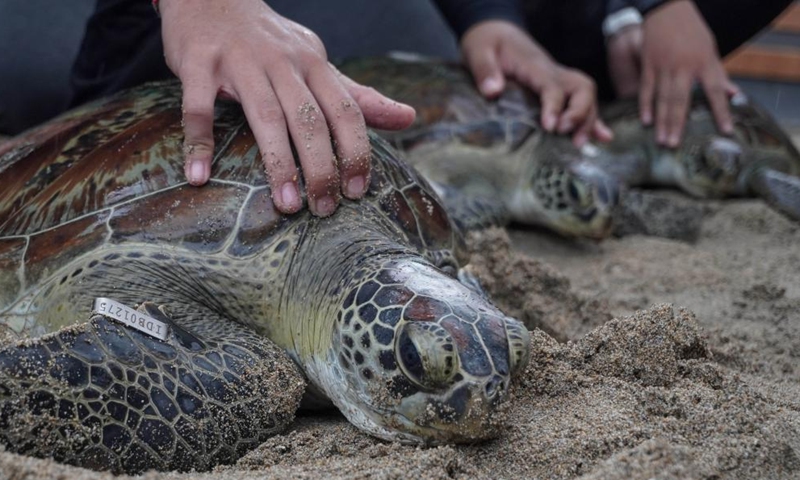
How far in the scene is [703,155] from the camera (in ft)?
13.0

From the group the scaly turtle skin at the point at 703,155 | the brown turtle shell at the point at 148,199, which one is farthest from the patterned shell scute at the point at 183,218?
the scaly turtle skin at the point at 703,155

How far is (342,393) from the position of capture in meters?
1.37

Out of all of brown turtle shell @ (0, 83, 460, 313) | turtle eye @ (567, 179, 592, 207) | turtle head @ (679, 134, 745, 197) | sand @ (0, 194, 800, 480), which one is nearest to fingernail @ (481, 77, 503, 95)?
turtle eye @ (567, 179, 592, 207)

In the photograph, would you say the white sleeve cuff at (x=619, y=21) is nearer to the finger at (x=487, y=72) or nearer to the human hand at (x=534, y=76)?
the human hand at (x=534, y=76)

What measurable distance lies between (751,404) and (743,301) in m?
1.05

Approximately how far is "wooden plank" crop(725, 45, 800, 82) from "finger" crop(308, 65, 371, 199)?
243 inches

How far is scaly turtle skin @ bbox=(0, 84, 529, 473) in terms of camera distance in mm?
1213

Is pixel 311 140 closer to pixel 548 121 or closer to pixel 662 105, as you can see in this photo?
pixel 548 121

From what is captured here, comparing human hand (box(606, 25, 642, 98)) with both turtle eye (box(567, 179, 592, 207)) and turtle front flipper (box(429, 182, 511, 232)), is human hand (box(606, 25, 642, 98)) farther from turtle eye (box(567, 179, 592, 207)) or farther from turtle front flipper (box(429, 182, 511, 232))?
turtle front flipper (box(429, 182, 511, 232))

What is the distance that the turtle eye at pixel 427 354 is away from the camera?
120cm

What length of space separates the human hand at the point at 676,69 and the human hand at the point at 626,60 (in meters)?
0.22

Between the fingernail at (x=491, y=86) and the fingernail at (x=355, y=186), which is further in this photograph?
the fingernail at (x=491, y=86)

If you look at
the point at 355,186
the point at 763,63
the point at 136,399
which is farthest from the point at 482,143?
the point at 763,63

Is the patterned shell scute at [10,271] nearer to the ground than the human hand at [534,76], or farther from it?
farther from it
